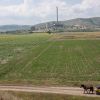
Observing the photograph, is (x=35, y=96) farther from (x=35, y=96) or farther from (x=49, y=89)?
(x=49, y=89)

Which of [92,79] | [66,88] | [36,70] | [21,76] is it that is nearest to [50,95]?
[66,88]

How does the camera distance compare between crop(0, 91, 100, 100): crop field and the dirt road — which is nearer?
crop(0, 91, 100, 100): crop field

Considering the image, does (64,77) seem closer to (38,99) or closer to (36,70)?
(36,70)

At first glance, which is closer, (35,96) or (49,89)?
(35,96)

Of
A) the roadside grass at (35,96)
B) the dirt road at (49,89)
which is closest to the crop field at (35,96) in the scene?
the roadside grass at (35,96)

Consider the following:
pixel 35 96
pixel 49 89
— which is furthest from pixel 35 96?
pixel 49 89

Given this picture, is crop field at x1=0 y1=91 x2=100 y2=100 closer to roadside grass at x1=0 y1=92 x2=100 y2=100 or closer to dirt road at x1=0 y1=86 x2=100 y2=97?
roadside grass at x1=0 y1=92 x2=100 y2=100

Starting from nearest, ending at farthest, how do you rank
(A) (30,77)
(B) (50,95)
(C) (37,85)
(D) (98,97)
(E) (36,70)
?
(D) (98,97) → (B) (50,95) → (C) (37,85) → (A) (30,77) → (E) (36,70)

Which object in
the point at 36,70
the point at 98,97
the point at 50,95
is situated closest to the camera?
the point at 98,97

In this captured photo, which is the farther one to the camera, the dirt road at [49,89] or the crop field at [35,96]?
the dirt road at [49,89]

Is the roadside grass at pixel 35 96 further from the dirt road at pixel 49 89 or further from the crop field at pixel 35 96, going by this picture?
the dirt road at pixel 49 89

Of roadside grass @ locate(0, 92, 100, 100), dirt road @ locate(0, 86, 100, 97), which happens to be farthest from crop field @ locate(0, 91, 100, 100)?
dirt road @ locate(0, 86, 100, 97)
